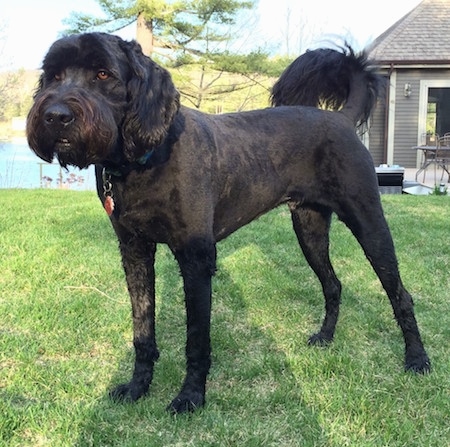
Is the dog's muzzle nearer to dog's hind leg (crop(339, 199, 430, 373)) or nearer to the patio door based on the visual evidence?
dog's hind leg (crop(339, 199, 430, 373))

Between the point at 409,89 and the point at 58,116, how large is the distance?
14.9 m

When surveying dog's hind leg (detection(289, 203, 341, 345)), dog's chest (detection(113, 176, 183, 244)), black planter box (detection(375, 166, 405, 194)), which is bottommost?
black planter box (detection(375, 166, 405, 194))

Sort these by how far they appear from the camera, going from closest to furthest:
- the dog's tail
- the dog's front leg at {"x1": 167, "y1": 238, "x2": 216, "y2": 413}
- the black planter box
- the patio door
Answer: the dog's front leg at {"x1": 167, "y1": 238, "x2": 216, "y2": 413} → the dog's tail → the black planter box → the patio door

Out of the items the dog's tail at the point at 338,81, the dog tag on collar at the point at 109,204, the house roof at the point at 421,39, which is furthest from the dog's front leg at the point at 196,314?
the house roof at the point at 421,39

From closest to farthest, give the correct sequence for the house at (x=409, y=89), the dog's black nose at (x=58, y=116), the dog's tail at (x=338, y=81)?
the dog's black nose at (x=58, y=116) → the dog's tail at (x=338, y=81) → the house at (x=409, y=89)

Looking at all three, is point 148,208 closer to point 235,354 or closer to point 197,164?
point 197,164

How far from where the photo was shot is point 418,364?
3004 millimetres

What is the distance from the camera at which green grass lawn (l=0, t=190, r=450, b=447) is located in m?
2.38

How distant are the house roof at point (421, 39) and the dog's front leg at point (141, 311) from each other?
42.0ft

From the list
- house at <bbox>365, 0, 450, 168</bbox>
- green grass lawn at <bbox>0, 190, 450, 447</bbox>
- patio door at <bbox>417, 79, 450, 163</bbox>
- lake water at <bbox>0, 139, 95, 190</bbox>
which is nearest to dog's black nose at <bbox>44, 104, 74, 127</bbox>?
green grass lawn at <bbox>0, 190, 450, 447</bbox>

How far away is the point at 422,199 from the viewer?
8914 mm

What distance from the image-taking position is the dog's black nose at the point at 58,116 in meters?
1.91

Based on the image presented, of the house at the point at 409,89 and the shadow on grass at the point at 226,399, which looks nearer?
the shadow on grass at the point at 226,399

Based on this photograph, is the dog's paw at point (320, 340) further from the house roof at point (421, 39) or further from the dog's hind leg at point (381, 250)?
the house roof at point (421, 39)
